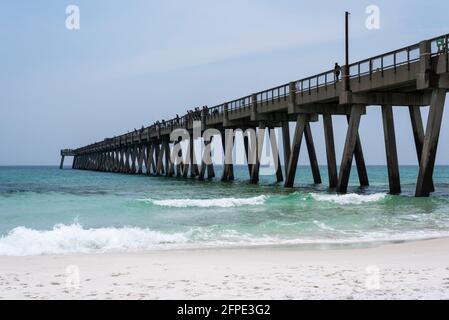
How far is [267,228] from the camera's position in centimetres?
1429

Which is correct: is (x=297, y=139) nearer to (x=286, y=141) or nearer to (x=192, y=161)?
(x=286, y=141)

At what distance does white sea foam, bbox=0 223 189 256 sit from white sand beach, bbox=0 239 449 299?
1.05m

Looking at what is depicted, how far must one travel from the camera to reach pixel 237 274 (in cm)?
747

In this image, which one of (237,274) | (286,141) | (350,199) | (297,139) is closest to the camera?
(237,274)

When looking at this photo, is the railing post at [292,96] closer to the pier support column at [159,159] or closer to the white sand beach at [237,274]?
the white sand beach at [237,274]

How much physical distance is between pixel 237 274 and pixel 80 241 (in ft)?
18.8

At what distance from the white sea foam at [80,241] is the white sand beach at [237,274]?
1.05 m

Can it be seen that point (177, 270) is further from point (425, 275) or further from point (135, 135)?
point (135, 135)

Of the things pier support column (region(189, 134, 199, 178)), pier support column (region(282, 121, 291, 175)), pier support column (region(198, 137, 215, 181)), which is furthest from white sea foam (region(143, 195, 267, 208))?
pier support column (region(189, 134, 199, 178))

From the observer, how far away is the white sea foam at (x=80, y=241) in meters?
11.1

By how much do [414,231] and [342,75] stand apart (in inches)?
524

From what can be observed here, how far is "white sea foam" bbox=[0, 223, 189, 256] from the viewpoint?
36.5 feet

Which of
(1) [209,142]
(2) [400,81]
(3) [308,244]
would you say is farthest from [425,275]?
(1) [209,142]

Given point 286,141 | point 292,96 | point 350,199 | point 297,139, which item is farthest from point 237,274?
Answer: point 286,141
